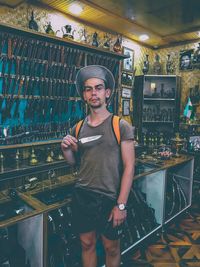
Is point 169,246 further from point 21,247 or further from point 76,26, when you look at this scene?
point 76,26

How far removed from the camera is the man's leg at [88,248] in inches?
77.1

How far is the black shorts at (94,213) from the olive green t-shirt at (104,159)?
57mm

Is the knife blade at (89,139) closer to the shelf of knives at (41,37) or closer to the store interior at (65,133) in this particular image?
the store interior at (65,133)

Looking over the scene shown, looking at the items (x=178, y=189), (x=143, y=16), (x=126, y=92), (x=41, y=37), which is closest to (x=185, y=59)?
(x=126, y=92)

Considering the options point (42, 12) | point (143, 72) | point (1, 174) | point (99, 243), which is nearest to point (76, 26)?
point (42, 12)

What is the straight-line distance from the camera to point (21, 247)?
82.9 inches

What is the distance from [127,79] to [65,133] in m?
2.32

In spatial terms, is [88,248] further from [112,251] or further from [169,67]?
[169,67]

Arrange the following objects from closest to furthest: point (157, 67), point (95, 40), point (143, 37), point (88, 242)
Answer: point (88, 242)
point (95, 40)
point (143, 37)
point (157, 67)

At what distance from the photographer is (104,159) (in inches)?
72.1

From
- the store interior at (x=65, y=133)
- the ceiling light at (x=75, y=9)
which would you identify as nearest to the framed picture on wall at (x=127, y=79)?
the store interior at (x=65, y=133)

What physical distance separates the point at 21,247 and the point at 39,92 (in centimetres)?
224

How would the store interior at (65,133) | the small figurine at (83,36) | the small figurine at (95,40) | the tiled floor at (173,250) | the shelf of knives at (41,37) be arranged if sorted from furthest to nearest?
the small figurine at (83,36)
the small figurine at (95,40)
the shelf of knives at (41,37)
the tiled floor at (173,250)
the store interior at (65,133)

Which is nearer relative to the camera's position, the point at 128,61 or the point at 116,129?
the point at 116,129
